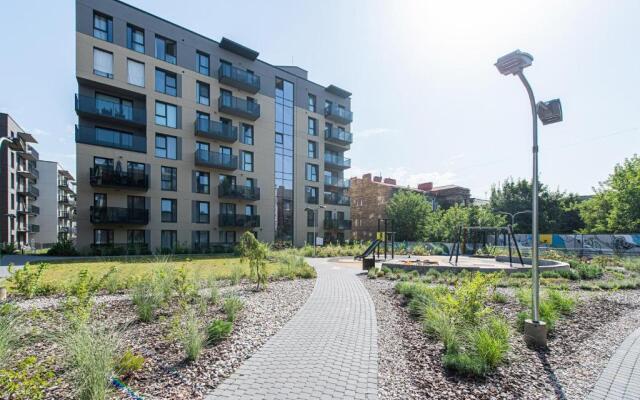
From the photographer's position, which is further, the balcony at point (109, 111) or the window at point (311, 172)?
the window at point (311, 172)

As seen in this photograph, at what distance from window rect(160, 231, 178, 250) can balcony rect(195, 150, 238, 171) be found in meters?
6.72

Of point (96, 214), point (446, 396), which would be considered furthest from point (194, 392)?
point (96, 214)

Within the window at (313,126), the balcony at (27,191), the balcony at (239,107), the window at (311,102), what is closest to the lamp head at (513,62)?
the balcony at (239,107)

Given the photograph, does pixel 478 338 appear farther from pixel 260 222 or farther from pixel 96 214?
pixel 260 222

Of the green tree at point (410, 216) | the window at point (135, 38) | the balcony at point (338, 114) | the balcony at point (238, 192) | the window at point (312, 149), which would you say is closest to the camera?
the window at point (135, 38)

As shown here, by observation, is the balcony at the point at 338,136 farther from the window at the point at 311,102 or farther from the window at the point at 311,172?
the window at the point at 311,172

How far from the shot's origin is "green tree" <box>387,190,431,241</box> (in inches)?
1748

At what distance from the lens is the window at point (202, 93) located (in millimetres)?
29312

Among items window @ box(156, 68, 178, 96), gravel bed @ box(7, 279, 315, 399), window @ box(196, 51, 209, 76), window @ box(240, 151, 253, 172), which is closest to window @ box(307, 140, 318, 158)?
window @ box(240, 151, 253, 172)

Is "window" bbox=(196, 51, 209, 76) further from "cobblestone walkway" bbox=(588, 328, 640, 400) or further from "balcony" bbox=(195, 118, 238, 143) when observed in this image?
"cobblestone walkway" bbox=(588, 328, 640, 400)

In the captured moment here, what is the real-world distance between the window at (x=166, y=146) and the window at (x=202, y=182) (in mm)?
2515

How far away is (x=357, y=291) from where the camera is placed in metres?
10.0

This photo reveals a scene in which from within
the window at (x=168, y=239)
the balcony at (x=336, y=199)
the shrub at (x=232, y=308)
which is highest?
the balcony at (x=336, y=199)

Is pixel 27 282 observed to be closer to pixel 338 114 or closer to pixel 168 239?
pixel 168 239
